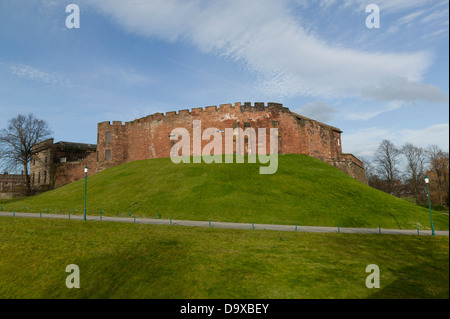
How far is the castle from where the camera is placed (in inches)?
1670

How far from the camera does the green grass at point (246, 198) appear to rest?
925 inches

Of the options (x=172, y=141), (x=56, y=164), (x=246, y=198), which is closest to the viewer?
(x=246, y=198)

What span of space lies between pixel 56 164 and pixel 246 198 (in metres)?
44.4

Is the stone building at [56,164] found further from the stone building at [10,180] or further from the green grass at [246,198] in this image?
the stone building at [10,180]

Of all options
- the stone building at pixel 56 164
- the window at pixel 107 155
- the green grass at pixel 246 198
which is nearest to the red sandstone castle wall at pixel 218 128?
the window at pixel 107 155

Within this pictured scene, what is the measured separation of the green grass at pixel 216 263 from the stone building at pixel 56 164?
38642mm

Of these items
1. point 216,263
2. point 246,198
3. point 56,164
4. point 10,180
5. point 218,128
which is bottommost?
point 216,263

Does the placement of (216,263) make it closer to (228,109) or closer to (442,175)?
(442,175)

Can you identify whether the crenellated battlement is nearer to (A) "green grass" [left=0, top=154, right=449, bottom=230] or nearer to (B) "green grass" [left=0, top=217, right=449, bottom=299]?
(A) "green grass" [left=0, top=154, right=449, bottom=230]

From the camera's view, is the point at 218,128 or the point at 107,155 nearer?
the point at 218,128

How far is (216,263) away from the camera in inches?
479

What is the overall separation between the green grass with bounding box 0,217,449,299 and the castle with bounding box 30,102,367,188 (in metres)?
27.0

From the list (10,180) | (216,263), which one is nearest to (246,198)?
(216,263)

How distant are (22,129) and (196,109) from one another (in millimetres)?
31270
